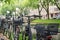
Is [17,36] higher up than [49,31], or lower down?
lower down

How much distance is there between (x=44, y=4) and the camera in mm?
27453

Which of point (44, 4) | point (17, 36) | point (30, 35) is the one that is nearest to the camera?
point (30, 35)

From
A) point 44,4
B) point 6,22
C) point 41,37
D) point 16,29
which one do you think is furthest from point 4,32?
point 44,4

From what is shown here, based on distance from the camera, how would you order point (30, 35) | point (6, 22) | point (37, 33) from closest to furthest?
point (37, 33) → point (30, 35) → point (6, 22)

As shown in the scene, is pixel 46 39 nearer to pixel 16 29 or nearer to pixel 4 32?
pixel 16 29

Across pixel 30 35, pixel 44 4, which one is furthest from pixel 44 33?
pixel 44 4

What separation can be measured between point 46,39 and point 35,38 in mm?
330

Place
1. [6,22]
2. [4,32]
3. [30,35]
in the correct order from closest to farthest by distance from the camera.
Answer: [30,35] → [6,22] → [4,32]

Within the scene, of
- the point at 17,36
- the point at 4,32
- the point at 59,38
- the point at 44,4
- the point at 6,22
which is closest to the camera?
the point at 59,38

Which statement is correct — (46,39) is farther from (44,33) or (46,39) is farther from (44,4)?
(44,4)

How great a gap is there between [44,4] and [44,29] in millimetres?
24295

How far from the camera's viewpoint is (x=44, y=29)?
10.9 feet

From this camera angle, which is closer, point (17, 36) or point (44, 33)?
point (44, 33)

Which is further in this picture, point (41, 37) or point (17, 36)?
point (17, 36)
